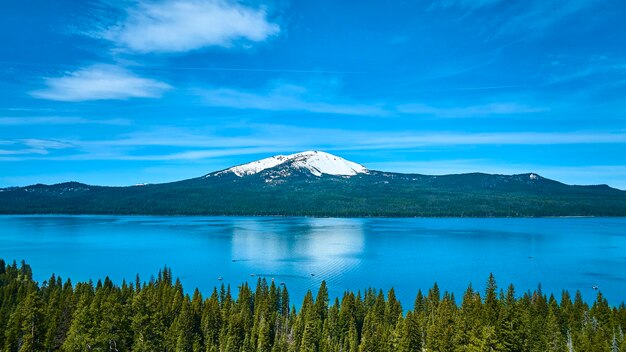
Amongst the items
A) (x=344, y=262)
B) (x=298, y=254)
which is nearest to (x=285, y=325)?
(x=344, y=262)

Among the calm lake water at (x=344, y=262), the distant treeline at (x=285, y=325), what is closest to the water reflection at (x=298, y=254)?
the calm lake water at (x=344, y=262)

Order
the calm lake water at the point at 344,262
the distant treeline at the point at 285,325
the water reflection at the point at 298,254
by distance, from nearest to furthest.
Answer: the distant treeline at the point at 285,325, the calm lake water at the point at 344,262, the water reflection at the point at 298,254

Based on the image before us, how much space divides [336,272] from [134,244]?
98.2 m

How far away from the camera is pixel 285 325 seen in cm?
6012

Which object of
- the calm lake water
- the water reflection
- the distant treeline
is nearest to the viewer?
the distant treeline

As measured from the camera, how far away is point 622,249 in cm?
17850

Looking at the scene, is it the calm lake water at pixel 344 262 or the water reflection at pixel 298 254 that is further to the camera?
the water reflection at pixel 298 254

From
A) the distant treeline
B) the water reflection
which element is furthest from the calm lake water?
the distant treeline

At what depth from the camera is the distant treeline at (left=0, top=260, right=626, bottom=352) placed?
37.3m

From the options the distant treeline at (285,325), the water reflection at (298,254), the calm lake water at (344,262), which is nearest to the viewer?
the distant treeline at (285,325)

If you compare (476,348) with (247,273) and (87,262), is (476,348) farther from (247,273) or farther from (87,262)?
(87,262)

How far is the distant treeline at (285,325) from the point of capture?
37.3 m

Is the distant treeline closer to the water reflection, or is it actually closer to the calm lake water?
the calm lake water

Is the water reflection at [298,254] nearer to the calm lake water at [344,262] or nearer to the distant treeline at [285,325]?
the calm lake water at [344,262]
